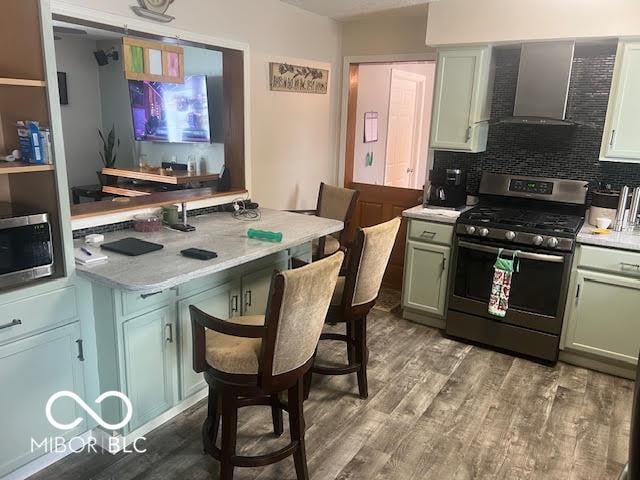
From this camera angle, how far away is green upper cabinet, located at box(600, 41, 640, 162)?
2.99 m

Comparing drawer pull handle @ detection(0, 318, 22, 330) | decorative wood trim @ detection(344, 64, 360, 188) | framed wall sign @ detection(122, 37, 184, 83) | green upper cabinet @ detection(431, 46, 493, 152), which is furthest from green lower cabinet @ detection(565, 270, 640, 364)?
drawer pull handle @ detection(0, 318, 22, 330)

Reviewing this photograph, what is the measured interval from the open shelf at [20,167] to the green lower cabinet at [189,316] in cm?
85

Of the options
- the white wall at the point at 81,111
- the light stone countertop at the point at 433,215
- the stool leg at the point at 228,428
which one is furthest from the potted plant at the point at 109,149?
the stool leg at the point at 228,428

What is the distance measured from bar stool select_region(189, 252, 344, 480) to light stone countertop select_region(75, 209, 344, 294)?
242mm

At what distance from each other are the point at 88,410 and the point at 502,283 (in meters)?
2.51

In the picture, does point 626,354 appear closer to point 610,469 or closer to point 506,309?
point 506,309

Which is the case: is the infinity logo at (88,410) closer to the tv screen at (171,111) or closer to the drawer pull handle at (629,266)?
the drawer pull handle at (629,266)

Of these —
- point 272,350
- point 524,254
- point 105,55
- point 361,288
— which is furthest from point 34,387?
point 105,55

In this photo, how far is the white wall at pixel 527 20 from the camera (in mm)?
2945

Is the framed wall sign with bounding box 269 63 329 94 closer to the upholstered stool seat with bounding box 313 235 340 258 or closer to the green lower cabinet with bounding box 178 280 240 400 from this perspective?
the upholstered stool seat with bounding box 313 235 340 258

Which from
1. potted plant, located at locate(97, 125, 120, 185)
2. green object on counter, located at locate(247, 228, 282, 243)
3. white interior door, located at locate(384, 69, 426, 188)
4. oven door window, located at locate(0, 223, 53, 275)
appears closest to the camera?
oven door window, located at locate(0, 223, 53, 275)

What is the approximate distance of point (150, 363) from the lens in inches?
89.7

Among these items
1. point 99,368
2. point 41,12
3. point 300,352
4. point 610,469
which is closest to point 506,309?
point 610,469

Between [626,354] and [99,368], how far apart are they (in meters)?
3.06
